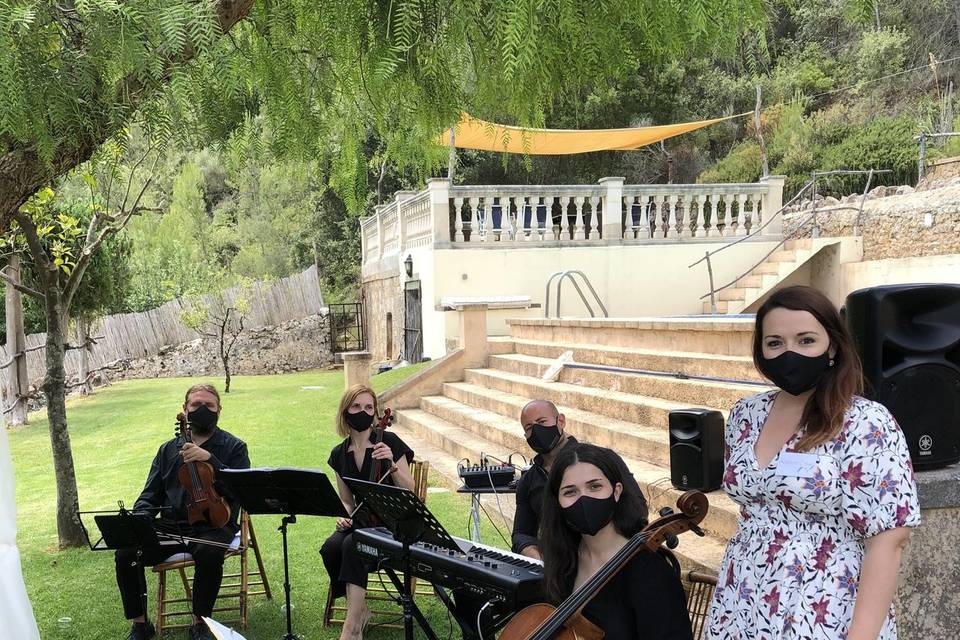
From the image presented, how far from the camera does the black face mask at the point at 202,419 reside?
4.95 m

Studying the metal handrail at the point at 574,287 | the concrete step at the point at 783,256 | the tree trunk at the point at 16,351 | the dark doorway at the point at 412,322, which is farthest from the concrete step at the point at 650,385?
the tree trunk at the point at 16,351

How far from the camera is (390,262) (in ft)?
63.6

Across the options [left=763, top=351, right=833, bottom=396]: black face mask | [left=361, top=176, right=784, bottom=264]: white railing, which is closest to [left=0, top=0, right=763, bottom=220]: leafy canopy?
[left=763, top=351, right=833, bottom=396]: black face mask

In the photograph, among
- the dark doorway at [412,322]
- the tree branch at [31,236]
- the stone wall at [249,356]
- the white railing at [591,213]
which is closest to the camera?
the tree branch at [31,236]

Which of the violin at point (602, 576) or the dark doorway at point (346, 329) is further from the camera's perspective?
the dark doorway at point (346, 329)

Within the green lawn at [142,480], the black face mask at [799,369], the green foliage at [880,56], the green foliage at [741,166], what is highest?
the green foliage at [880,56]

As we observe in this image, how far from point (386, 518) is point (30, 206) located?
17.8ft

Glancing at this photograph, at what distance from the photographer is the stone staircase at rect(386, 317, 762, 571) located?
22.2 ft

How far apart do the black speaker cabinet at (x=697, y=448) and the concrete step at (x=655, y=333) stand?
3647 mm

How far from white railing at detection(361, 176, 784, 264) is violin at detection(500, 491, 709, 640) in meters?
12.4

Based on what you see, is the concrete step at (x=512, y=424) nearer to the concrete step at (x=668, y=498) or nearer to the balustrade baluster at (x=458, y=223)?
the concrete step at (x=668, y=498)

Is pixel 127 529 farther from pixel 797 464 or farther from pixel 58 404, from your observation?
pixel 797 464

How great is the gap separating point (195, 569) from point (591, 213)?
37.9 ft

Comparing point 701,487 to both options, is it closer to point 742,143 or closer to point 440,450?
point 440,450
